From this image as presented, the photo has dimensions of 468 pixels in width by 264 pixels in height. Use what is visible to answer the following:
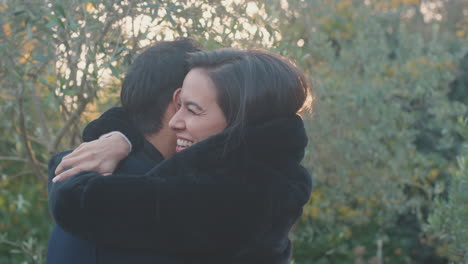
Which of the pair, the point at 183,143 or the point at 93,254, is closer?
the point at 93,254

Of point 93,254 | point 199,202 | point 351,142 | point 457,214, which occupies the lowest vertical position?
point 351,142

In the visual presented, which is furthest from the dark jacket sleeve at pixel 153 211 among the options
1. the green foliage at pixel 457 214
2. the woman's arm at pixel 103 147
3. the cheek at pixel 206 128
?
the green foliage at pixel 457 214

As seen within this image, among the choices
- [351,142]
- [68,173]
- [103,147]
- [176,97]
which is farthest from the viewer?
[351,142]

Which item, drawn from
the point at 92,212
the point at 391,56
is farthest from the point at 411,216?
the point at 92,212

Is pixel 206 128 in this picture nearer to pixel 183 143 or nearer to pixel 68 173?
pixel 183 143

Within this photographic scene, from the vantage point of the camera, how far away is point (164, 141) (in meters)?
2.13

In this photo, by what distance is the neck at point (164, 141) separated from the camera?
6.97 ft

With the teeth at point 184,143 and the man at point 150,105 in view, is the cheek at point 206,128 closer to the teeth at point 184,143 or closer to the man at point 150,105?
the teeth at point 184,143

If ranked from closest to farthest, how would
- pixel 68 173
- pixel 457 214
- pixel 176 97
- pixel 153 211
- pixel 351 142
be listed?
pixel 153 211, pixel 68 173, pixel 176 97, pixel 457 214, pixel 351 142

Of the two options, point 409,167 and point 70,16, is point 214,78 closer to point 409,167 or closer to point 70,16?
point 70,16

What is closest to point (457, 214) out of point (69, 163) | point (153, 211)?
point (153, 211)

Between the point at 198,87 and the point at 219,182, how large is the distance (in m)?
0.38

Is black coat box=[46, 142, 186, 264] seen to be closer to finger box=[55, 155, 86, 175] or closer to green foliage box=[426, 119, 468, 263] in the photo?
finger box=[55, 155, 86, 175]

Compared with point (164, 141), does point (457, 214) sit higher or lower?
lower
